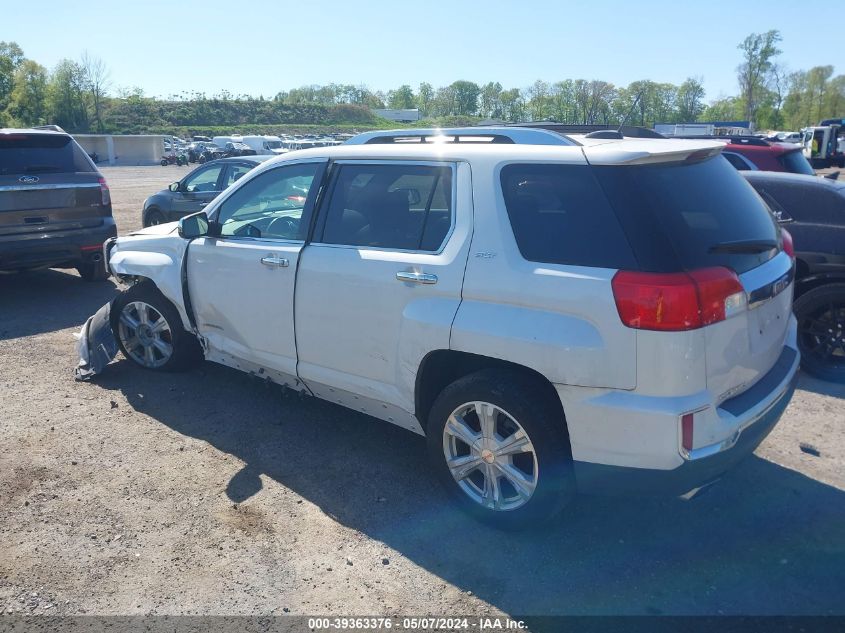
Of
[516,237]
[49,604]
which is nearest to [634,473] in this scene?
[516,237]

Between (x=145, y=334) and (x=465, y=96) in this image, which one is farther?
(x=465, y=96)

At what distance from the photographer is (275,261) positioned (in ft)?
14.3

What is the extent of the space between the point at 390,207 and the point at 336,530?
1.83 m

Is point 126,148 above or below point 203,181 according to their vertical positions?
below

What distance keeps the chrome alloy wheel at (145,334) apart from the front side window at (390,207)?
7.02ft

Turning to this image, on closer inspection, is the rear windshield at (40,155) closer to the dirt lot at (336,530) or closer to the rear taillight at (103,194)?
the rear taillight at (103,194)

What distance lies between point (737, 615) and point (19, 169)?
8.38 metres

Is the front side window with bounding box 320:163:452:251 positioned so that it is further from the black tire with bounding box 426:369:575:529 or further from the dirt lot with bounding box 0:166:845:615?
the dirt lot with bounding box 0:166:845:615

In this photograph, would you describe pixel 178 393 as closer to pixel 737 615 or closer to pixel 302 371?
pixel 302 371

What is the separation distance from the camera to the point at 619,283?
291cm

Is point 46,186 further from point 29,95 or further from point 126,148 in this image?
point 29,95

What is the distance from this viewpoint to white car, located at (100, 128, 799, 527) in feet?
9.57

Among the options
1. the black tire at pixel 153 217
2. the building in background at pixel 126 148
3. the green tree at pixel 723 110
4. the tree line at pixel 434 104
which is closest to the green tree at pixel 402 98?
the tree line at pixel 434 104

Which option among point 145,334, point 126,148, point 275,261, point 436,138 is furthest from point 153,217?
point 126,148
